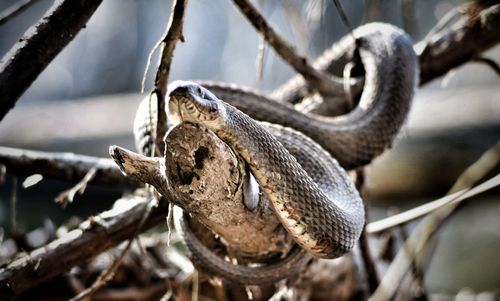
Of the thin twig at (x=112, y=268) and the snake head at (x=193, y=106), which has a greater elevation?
the snake head at (x=193, y=106)

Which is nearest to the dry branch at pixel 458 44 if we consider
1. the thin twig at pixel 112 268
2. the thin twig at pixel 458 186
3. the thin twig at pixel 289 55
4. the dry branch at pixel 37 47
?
the thin twig at pixel 289 55

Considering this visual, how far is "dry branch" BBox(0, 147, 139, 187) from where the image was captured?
100.0 inches

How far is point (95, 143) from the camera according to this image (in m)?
8.11

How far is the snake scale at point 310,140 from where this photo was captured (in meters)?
1.40

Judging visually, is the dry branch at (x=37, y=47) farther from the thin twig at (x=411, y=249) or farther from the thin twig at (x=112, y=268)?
the thin twig at (x=411, y=249)

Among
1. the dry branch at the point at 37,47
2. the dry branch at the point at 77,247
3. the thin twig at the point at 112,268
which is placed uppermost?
the dry branch at the point at 37,47

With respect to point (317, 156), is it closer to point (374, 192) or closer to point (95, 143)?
point (374, 192)

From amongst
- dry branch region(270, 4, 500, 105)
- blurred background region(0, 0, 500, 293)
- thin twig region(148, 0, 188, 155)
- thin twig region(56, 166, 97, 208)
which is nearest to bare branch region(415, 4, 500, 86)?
dry branch region(270, 4, 500, 105)

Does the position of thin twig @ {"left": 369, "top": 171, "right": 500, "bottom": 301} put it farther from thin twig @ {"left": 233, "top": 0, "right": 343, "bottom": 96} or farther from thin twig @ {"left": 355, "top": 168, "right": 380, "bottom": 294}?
thin twig @ {"left": 233, "top": 0, "right": 343, "bottom": 96}

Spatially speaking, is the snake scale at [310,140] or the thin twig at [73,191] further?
the thin twig at [73,191]

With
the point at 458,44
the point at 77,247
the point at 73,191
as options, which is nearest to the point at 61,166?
the point at 73,191

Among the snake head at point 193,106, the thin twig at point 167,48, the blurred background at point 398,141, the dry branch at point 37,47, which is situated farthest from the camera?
the blurred background at point 398,141

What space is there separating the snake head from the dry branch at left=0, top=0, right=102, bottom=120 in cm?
72

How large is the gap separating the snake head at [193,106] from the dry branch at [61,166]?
52.9 inches
